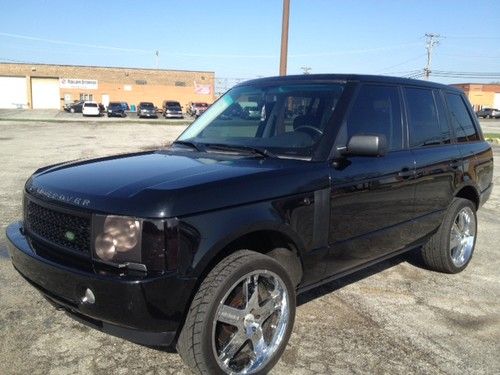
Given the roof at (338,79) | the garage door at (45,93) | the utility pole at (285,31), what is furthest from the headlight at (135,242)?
the garage door at (45,93)

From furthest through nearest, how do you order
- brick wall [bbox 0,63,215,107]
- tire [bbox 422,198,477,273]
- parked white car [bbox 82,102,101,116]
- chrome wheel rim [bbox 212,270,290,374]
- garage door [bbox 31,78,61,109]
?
garage door [bbox 31,78,61,109] → brick wall [bbox 0,63,215,107] → parked white car [bbox 82,102,101,116] → tire [bbox 422,198,477,273] → chrome wheel rim [bbox 212,270,290,374]

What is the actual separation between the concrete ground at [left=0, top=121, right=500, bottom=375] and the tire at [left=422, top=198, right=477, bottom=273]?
0.14m

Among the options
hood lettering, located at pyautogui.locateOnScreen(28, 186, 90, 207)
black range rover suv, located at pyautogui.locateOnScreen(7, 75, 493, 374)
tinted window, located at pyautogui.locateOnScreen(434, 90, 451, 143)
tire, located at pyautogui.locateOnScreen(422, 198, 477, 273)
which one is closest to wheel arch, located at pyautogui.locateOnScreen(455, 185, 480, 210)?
tire, located at pyautogui.locateOnScreen(422, 198, 477, 273)

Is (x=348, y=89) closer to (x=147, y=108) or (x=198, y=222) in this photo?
(x=198, y=222)

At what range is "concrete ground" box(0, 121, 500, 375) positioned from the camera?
310 centimetres

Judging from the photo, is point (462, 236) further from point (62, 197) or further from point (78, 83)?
point (78, 83)

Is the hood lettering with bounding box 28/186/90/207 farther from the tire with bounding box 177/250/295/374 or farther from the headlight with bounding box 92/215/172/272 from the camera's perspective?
the tire with bounding box 177/250/295/374

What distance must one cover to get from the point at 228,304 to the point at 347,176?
1.30 m

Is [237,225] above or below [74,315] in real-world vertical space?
above

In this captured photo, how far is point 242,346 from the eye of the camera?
2.92 metres

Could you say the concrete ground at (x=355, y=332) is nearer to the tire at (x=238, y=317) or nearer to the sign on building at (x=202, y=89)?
the tire at (x=238, y=317)

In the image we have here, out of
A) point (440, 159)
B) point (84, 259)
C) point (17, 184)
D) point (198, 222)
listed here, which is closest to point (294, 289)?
point (198, 222)

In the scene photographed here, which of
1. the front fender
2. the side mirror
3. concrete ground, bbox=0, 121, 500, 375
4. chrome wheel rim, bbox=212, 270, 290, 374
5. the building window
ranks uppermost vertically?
the building window

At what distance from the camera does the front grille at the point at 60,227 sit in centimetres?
261
